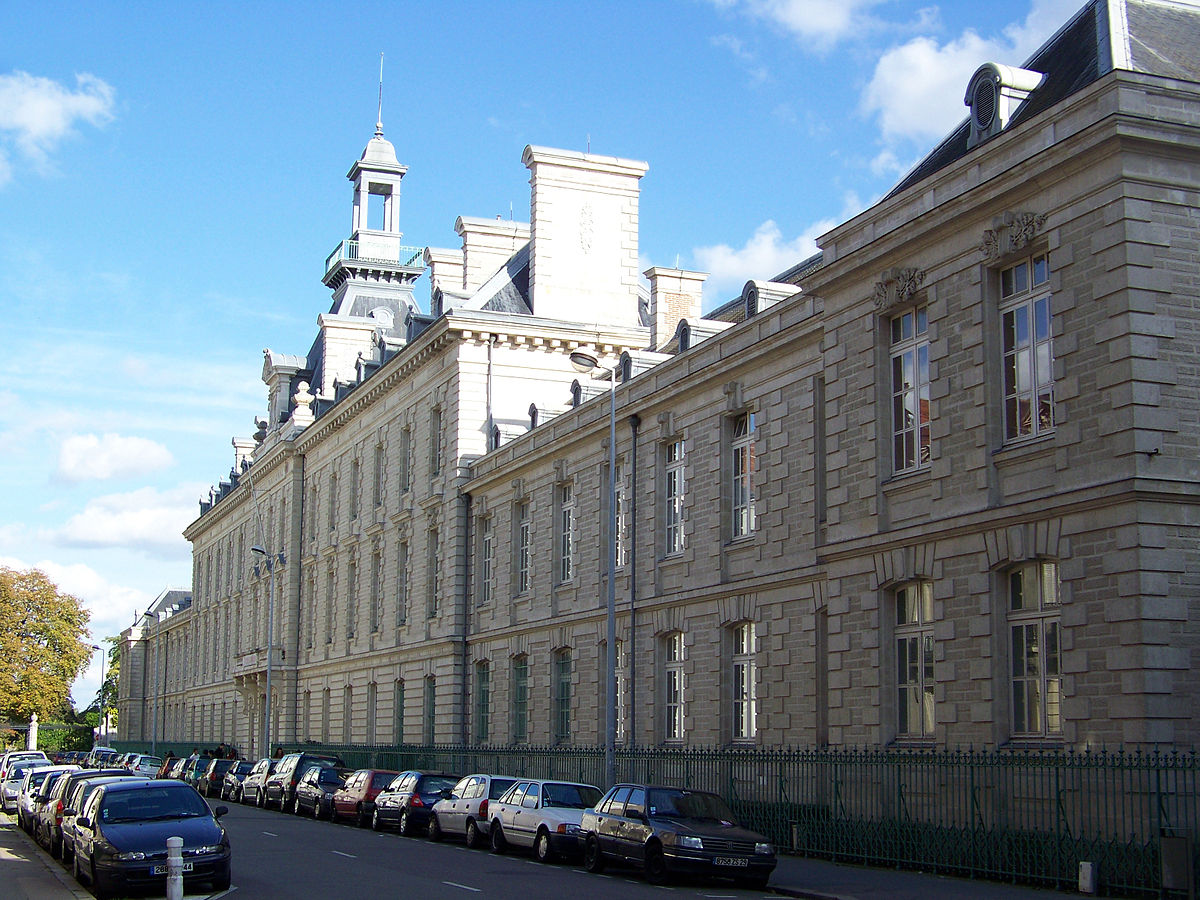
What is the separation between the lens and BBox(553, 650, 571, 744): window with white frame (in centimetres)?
3962

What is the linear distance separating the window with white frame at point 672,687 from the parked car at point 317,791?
990cm

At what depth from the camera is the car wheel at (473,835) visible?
28297 millimetres

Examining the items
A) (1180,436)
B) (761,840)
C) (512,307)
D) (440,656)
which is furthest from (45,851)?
(512,307)

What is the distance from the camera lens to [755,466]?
3080 centimetres

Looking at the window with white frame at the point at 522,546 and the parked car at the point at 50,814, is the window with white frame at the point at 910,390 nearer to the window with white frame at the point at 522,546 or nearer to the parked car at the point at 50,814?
the parked car at the point at 50,814

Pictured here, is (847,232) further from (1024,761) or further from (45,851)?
(45,851)

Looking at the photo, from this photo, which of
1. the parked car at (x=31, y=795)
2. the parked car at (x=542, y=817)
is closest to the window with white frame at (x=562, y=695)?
the parked car at (x=542, y=817)

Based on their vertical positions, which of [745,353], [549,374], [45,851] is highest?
[549,374]

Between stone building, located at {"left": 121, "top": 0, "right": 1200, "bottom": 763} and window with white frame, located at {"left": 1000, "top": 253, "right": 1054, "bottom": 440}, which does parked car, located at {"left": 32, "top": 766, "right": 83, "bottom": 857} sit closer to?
stone building, located at {"left": 121, "top": 0, "right": 1200, "bottom": 763}

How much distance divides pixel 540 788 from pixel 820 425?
8.60 meters

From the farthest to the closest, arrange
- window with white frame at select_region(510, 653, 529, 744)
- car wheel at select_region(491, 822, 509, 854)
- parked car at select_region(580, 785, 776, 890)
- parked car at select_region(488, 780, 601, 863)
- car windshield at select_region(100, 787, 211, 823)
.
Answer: window with white frame at select_region(510, 653, 529, 744) < car wheel at select_region(491, 822, 509, 854) < parked car at select_region(488, 780, 601, 863) < parked car at select_region(580, 785, 776, 890) < car windshield at select_region(100, 787, 211, 823)

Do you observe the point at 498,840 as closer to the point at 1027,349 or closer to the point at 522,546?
the point at 1027,349

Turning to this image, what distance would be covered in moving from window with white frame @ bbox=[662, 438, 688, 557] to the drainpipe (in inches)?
47.5

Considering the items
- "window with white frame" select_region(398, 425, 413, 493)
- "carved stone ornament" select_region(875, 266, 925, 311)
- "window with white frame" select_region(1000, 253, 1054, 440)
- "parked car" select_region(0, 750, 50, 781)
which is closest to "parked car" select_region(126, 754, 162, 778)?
"parked car" select_region(0, 750, 50, 781)
